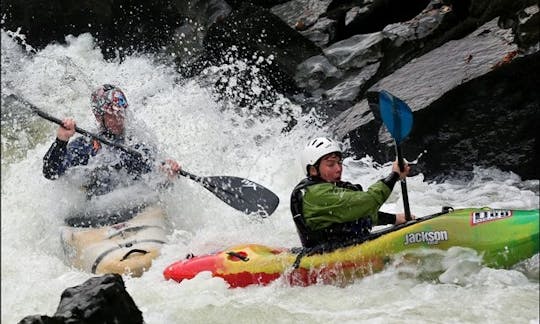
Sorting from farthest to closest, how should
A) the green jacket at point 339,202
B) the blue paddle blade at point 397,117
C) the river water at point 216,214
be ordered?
1. the blue paddle blade at point 397,117
2. the green jacket at point 339,202
3. the river water at point 216,214

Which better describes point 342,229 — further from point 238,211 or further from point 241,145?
point 241,145

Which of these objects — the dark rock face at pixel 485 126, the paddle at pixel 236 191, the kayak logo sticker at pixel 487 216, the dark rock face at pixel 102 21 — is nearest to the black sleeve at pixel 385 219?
the kayak logo sticker at pixel 487 216

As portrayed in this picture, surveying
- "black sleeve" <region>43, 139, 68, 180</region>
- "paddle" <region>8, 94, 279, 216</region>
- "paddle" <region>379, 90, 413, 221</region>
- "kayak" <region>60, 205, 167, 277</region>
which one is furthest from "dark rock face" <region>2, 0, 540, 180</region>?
"black sleeve" <region>43, 139, 68, 180</region>

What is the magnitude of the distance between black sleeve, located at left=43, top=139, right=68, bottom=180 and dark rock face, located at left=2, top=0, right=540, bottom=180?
9.10 ft

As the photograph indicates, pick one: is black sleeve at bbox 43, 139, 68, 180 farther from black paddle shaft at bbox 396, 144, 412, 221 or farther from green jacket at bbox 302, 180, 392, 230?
black paddle shaft at bbox 396, 144, 412, 221

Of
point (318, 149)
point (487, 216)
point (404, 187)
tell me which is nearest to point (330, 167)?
point (318, 149)

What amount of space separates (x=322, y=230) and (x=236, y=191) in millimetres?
1962

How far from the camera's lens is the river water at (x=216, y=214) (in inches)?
161

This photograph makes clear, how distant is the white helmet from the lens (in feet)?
15.1

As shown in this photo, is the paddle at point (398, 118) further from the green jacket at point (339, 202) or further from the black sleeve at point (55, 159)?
the black sleeve at point (55, 159)

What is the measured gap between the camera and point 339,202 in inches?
176

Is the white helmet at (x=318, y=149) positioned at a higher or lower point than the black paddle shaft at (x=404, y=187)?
higher

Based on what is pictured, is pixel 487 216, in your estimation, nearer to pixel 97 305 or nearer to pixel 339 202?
pixel 339 202

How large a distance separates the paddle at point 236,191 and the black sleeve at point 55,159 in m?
0.20
